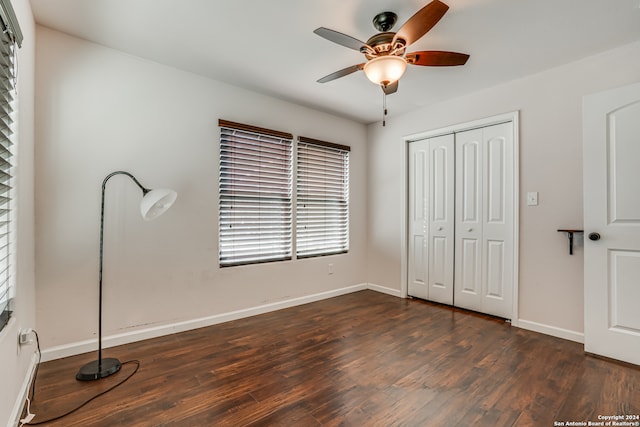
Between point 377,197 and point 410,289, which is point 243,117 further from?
point 410,289

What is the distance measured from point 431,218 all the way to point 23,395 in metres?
3.88

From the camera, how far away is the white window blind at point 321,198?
3848 millimetres

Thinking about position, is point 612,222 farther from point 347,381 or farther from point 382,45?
point 347,381

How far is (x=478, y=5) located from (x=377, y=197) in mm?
2728

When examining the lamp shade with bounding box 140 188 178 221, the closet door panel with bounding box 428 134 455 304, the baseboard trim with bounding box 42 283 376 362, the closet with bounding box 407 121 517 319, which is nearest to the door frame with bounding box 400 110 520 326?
the closet with bounding box 407 121 517 319

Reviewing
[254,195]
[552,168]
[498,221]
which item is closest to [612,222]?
[552,168]

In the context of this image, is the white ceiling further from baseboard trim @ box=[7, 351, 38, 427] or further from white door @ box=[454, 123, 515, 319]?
baseboard trim @ box=[7, 351, 38, 427]

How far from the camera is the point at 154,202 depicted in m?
2.12

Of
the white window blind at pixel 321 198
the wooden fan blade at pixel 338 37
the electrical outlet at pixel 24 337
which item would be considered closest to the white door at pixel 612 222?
the wooden fan blade at pixel 338 37

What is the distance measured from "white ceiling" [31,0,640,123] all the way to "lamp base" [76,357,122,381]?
7.85 feet

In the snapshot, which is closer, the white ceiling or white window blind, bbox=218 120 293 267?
the white ceiling

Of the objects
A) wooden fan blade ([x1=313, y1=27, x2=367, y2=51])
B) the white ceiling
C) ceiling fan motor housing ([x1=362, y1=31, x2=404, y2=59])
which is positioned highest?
the white ceiling

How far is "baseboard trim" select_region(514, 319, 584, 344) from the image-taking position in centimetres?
270

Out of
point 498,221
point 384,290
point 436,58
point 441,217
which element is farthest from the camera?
point 384,290
